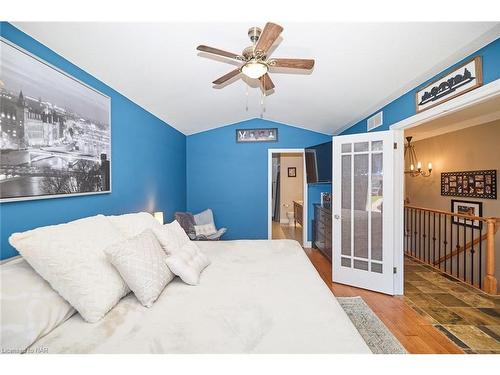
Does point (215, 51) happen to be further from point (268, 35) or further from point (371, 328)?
point (371, 328)

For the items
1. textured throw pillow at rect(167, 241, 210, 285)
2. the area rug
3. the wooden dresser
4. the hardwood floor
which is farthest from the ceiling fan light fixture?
the wooden dresser

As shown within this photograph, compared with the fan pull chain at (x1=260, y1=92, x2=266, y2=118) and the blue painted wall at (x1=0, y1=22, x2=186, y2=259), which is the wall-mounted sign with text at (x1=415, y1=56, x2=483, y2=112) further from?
the blue painted wall at (x1=0, y1=22, x2=186, y2=259)

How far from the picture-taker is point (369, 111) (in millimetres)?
3479

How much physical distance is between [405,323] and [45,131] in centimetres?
343

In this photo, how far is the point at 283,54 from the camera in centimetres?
214

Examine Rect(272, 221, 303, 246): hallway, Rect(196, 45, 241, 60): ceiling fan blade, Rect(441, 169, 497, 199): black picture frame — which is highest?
Rect(196, 45, 241, 60): ceiling fan blade

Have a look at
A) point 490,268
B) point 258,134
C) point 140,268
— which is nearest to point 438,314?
point 490,268

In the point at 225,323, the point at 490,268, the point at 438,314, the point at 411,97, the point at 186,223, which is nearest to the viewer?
the point at 225,323

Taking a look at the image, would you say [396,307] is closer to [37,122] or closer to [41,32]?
[37,122]

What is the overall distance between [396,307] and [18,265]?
3.25 m

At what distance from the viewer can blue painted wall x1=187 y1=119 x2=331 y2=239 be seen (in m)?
4.95

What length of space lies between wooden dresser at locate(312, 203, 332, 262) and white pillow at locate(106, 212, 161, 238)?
2991 mm

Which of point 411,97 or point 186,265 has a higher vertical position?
point 411,97

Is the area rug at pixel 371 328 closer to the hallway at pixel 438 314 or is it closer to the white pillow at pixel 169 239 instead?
the hallway at pixel 438 314
